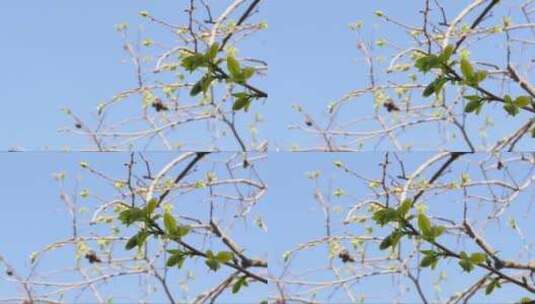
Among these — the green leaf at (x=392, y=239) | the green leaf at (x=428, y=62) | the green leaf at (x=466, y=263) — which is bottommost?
the green leaf at (x=466, y=263)

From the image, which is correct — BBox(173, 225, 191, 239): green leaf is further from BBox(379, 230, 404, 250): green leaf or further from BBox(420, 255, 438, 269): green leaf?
BBox(420, 255, 438, 269): green leaf

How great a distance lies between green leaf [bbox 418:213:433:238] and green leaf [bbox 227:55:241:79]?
2.03 ft

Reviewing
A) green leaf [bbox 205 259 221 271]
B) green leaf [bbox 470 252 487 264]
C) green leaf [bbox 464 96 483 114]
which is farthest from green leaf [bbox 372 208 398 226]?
green leaf [bbox 205 259 221 271]

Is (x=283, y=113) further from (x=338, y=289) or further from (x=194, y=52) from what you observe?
(x=338, y=289)

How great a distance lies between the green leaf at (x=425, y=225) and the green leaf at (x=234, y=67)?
2.03 feet

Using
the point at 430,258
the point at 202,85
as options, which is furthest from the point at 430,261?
the point at 202,85

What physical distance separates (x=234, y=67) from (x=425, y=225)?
26.3 inches

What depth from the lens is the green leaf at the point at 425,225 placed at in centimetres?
295

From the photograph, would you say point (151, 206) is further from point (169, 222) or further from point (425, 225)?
point (425, 225)

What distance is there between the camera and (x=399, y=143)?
2986 millimetres

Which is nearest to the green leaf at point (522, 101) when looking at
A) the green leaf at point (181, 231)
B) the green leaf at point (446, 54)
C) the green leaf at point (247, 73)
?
the green leaf at point (446, 54)

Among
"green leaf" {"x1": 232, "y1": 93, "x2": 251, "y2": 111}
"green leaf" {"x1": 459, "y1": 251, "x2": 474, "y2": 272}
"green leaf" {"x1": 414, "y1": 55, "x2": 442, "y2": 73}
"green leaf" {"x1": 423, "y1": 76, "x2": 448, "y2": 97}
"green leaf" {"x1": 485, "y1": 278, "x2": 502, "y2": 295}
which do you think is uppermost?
"green leaf" {"x1": 414, "y1": 55, "x2": 442, "y2": 73}

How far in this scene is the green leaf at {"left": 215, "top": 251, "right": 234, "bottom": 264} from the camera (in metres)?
2.94

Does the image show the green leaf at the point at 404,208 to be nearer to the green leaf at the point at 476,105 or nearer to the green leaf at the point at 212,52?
the green leaf at the point at 476,105
